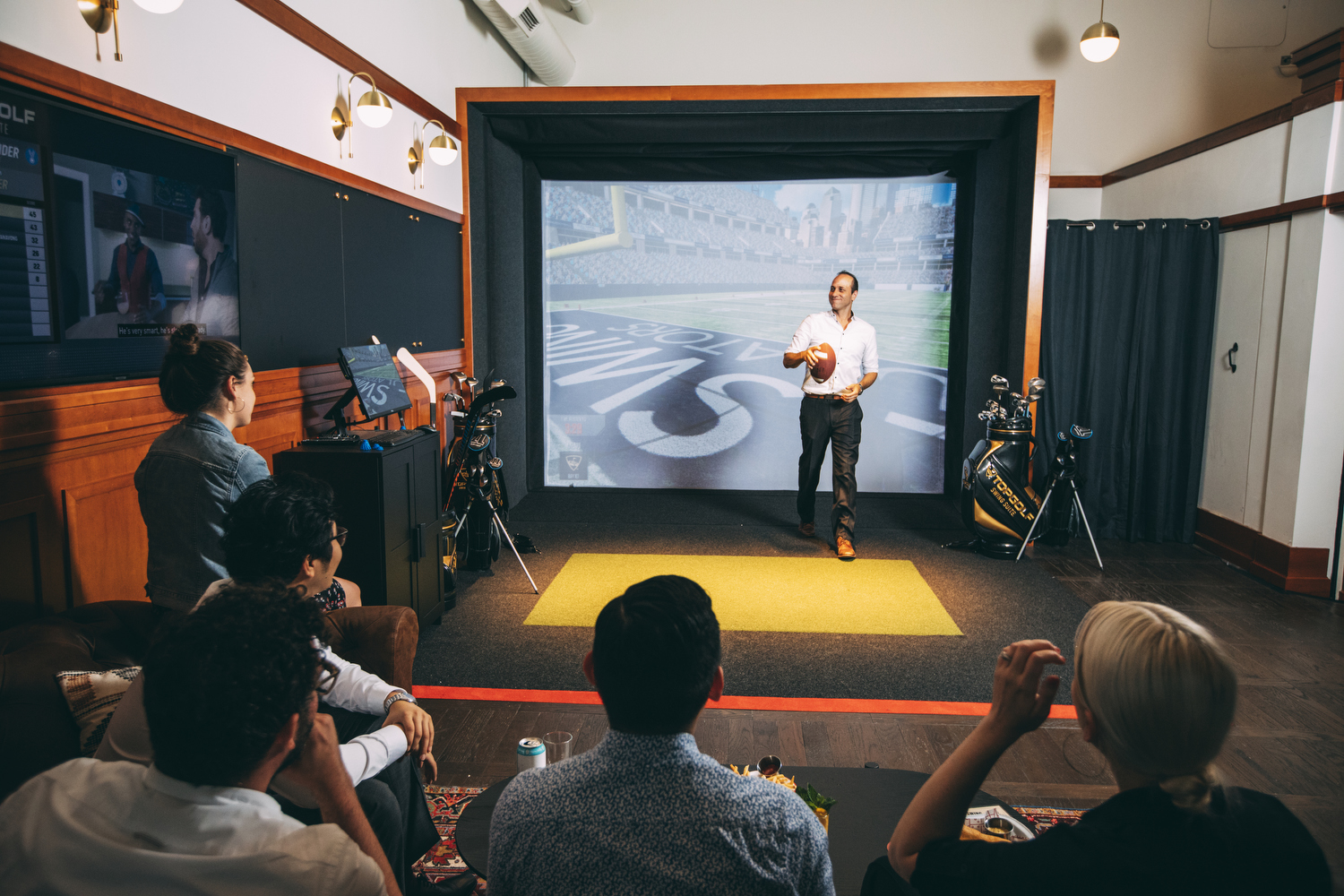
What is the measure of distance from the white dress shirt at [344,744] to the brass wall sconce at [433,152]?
3.56m

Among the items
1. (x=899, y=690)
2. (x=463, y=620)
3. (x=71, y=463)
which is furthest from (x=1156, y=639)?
(x=463, y=620)

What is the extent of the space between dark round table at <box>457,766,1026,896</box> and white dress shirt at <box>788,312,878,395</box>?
3.47 meters

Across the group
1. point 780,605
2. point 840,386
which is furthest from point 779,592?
point 840,386

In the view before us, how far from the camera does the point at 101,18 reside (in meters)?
2.18

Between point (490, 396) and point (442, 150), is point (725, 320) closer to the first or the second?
point (442, 150)

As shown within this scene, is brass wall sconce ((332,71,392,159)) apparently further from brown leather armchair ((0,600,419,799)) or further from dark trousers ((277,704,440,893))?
dark trousers ((277,704,440,893))

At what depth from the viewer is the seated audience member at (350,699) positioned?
1.59 meters

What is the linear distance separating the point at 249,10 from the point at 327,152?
2.41 feet

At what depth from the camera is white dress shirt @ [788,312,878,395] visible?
4980 mm

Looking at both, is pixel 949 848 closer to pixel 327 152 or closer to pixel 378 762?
pixel 378 762

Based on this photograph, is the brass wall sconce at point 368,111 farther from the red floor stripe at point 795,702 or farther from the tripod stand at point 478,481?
the red floor stripe at point 795,702

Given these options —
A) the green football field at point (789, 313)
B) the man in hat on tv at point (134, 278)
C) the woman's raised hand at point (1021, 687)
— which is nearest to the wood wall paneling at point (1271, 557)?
the green football field at point (789, 313)

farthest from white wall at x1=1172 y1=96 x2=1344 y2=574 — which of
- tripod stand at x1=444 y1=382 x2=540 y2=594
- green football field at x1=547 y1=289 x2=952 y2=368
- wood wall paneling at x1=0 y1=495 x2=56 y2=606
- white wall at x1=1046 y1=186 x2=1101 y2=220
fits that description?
wood wall paneling at x1=0 y1=495 x2=56 y2=606

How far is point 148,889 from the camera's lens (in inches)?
32.3
